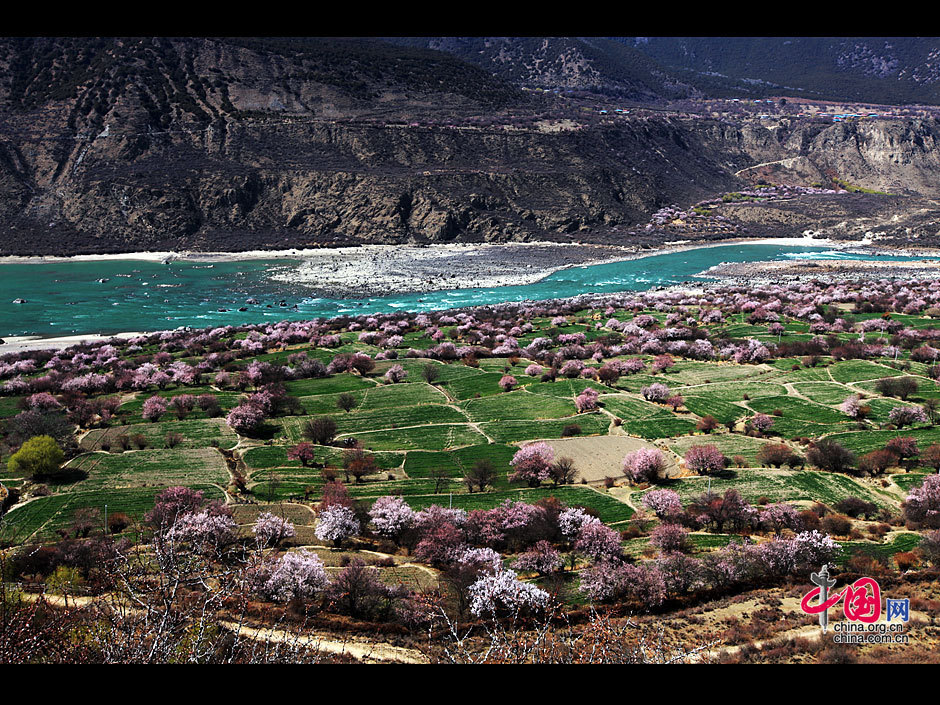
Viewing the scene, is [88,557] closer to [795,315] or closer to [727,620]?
[727,620]

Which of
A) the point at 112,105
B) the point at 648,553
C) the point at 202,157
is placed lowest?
the point at 648,553

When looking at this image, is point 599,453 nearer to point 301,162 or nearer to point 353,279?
point 353,279

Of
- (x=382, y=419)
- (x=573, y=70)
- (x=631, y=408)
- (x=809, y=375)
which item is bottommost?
(x=382, y=419)

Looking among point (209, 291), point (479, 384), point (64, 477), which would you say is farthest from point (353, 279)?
point (64, 477)

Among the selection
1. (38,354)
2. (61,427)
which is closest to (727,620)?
(61,427)

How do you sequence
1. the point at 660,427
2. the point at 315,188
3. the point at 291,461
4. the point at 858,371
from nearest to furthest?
the point at 291,461 → the point at 660,427 → the point at 858,371 → the point at 315,188

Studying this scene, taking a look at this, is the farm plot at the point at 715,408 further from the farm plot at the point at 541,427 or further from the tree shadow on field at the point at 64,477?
the tree shadow on field at the point at 64,477

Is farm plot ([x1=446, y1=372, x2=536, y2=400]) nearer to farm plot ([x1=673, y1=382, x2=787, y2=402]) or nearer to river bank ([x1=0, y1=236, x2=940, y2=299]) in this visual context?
farm plot ([x1=673, y1=382, x2=787, y2=402])
